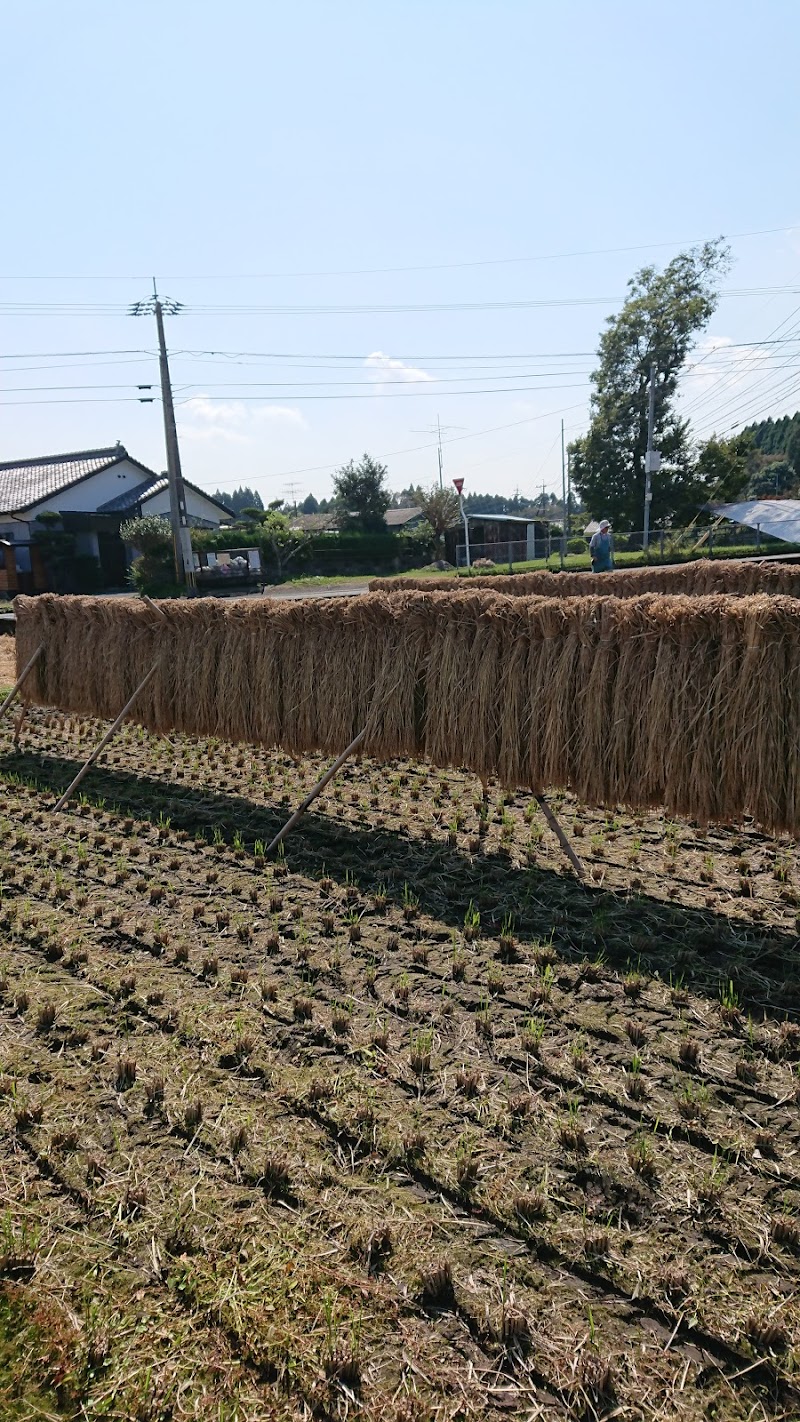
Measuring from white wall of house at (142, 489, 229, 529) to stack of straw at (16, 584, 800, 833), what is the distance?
3254 centimetres

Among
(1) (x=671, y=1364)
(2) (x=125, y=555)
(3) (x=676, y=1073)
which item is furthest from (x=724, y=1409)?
(2) (x=125, y=555)

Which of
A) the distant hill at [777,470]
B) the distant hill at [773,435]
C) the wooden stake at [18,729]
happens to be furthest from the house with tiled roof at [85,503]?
the distant hill at [773,435]

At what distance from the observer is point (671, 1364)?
2.17m

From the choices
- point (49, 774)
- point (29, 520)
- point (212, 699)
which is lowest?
point (49, 774)

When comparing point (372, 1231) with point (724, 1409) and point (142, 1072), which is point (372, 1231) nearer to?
point (724, 1409)

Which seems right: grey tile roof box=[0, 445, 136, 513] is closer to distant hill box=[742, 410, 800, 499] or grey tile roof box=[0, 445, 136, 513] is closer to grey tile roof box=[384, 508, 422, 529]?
grey tile roof box=[384, 508, 422, 529]

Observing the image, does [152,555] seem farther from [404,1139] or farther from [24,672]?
[404,1139]

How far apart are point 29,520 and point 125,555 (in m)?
4.09

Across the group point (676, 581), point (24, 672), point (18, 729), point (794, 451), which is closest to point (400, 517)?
point (794, 451)

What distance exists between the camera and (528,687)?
5.50m

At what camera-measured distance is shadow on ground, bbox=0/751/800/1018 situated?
4.18 meters

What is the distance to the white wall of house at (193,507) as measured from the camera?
3877 cm

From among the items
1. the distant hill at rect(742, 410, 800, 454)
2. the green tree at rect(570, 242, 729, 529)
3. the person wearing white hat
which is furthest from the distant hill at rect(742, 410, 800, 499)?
the person wearing white hat

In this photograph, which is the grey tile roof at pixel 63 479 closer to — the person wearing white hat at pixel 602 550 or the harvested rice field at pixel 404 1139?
the person wearing white hat at pixel 602 550
